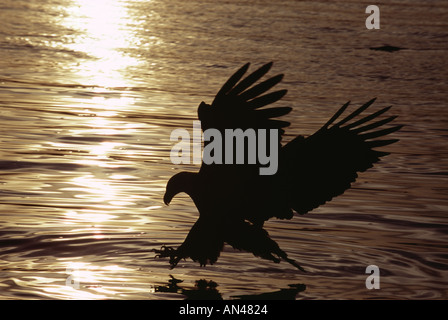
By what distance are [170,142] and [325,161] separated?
461 centimetres

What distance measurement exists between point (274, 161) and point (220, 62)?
9547 mm

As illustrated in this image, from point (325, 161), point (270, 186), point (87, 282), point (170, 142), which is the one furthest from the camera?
point (170, 142)

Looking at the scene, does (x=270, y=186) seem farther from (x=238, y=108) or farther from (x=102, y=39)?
(x=102, y=39)

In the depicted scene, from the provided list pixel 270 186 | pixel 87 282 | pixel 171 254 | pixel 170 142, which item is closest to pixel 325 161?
pixel 270 186

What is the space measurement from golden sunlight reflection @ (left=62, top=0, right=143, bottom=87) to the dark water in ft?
0.17

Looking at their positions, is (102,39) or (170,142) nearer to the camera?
(170,142)

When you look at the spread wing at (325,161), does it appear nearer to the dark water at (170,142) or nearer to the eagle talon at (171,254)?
the dark water at (170,142)

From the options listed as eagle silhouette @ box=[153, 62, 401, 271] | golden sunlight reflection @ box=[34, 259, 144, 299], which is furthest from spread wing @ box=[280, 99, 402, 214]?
golden sunlight reflection @ box=[34, 259, 144, 299]

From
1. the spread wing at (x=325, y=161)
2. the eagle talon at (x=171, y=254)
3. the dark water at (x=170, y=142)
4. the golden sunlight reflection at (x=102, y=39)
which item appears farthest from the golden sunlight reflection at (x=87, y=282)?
the golden sunlight reflection at (x=102, y=39)

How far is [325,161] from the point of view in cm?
683

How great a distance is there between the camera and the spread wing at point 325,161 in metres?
6.76

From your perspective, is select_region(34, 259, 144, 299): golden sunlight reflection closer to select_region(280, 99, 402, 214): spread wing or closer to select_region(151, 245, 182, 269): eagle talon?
select_region(151, 245, 182, 269): eagle talon
